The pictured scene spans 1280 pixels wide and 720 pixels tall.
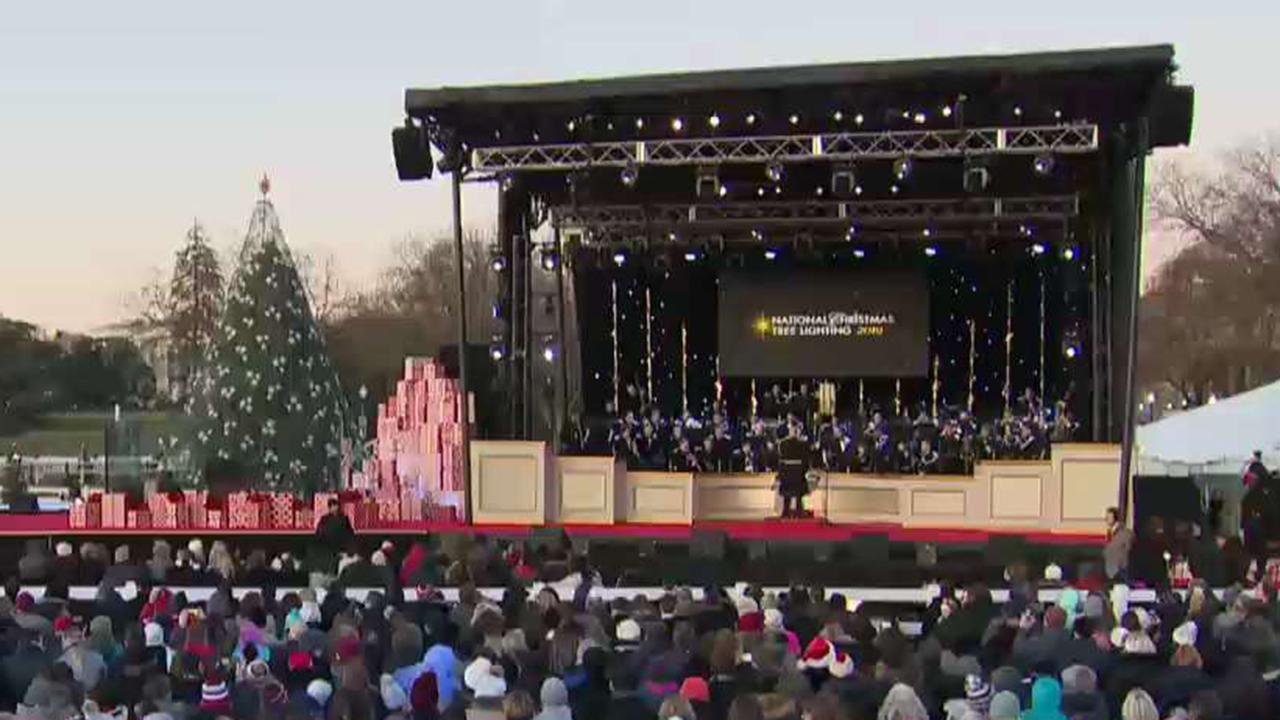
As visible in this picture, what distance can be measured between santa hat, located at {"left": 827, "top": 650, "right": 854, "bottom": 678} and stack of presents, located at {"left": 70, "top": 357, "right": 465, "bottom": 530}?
1147 cm

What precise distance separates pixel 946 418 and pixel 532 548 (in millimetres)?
8632

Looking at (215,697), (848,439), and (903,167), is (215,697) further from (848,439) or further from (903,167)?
(848,439)

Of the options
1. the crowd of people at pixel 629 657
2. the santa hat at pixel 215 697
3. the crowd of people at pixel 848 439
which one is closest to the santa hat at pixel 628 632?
the crowd of people at pixel 629 657

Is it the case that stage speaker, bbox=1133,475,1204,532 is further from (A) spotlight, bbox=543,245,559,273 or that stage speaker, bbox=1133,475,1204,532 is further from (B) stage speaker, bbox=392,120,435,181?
(B) stage speaker, bbox=392,120,435,181

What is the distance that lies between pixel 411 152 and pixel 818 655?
11.0 m

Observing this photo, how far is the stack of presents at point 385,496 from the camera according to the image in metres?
19.8

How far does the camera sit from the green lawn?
1565 inches

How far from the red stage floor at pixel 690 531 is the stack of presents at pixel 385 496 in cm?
41

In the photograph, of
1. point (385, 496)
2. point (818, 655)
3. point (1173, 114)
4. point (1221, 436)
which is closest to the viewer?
point (818, 655)

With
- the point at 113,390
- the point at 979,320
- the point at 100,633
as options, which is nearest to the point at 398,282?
the point at 113,390

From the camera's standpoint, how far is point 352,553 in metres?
15.9

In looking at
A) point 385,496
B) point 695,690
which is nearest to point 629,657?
point 695,690

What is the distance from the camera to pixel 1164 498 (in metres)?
18.3

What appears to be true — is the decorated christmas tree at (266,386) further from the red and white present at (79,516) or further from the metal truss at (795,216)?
the metal truss at (795,216)
